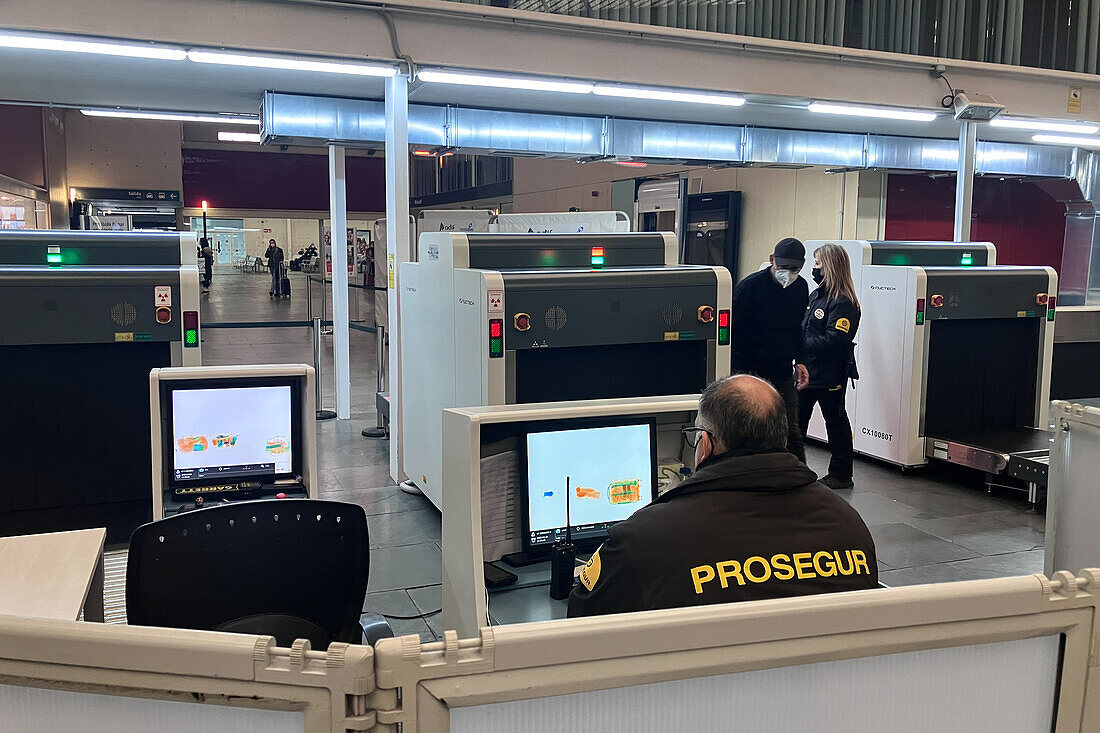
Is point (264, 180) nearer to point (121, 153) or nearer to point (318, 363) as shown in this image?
point (121, 153)

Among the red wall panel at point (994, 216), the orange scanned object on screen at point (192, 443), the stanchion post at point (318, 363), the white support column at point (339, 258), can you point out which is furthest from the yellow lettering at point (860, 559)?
the red wall panel at point (994, 216)

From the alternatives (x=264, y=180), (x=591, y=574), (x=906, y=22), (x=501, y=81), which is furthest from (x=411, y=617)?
(x=264, y=180)

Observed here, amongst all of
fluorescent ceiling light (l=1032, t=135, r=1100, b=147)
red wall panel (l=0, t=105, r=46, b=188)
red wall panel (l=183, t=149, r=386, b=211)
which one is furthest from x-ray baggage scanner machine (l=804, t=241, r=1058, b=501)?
red wall panel (l=183, t=149, r=386, b=211)

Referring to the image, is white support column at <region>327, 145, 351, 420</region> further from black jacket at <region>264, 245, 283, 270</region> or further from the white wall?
black jacket at <region>264, 245, 283, 270</region>

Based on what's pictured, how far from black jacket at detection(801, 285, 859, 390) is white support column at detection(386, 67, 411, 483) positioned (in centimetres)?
267

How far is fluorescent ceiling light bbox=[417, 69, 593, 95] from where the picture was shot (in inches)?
228

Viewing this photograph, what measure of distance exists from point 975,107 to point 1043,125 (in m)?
1.20

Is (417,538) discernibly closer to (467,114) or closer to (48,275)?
(48,275)

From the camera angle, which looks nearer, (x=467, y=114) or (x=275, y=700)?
(x=275, y=700)

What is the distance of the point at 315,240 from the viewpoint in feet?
73.6

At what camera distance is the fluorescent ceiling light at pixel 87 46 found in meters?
4.86

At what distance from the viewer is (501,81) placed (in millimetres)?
5957

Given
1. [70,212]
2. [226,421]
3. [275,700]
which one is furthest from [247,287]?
[275,700]

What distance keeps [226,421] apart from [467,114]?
4991mm
